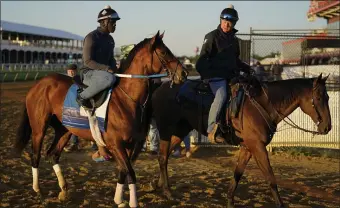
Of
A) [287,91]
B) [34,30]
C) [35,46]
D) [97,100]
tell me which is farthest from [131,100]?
[34,30]

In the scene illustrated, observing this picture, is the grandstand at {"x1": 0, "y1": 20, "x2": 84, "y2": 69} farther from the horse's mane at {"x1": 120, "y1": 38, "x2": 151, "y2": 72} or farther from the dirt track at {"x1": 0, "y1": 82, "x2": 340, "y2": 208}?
the horse's mane at {"x1": 120, "y1": 38, "x2": 151, "y2": 72}

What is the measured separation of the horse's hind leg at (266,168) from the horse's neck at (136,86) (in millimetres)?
1926

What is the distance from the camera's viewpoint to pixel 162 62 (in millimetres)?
5855

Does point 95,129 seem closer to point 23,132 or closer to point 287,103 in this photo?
point 23,132

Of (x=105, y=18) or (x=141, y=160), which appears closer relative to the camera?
(x=105, y=18)

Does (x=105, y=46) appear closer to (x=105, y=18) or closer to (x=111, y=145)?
(x=105, y=18)

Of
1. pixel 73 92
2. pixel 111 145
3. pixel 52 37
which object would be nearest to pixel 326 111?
pixel 111 145

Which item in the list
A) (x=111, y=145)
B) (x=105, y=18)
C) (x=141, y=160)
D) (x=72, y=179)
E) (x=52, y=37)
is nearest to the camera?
(x=111, y=145)

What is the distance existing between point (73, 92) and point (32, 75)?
3112cm

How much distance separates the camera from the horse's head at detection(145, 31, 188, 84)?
5715mm

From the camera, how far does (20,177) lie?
8445mm

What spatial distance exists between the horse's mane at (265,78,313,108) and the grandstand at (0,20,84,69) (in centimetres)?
4094

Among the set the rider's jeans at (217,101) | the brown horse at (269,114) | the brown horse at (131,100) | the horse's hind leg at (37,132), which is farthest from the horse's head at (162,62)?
the horse's hind leg at (37,132)

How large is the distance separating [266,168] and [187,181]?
2417 millimetres
